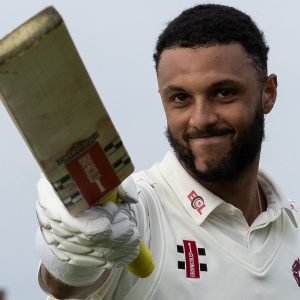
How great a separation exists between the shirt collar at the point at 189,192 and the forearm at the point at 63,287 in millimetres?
646

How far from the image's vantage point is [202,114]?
4.13 meters

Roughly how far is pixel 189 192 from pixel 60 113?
4.32 feet

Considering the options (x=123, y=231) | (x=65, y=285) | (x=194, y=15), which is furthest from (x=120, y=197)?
(x=194, y=15)

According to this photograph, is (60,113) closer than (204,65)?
Yes

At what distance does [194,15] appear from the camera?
4.41 metres

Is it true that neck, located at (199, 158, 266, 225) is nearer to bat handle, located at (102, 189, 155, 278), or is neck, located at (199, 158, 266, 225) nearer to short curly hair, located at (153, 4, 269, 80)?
short curly hair, located at (153, 4, 269, 80)

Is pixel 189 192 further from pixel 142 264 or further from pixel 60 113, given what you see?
pixel 60 113

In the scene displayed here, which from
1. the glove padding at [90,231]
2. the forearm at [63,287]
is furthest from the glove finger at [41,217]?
the forearm at [63,287]

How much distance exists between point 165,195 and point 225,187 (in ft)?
0.87

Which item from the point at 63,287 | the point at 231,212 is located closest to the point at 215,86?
the point at 231,212

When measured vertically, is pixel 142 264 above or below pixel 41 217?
below

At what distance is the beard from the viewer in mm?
4254

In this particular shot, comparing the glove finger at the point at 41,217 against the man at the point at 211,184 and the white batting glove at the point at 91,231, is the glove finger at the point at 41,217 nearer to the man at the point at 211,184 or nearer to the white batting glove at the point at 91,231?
the white batting glove at the point at 91,231

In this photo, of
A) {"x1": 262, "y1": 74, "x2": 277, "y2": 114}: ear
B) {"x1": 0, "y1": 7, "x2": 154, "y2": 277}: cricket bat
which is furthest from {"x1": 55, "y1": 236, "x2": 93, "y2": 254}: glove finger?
{"x1": 262, "y1": 74, "x2": 277, "y2": 114}: ear
